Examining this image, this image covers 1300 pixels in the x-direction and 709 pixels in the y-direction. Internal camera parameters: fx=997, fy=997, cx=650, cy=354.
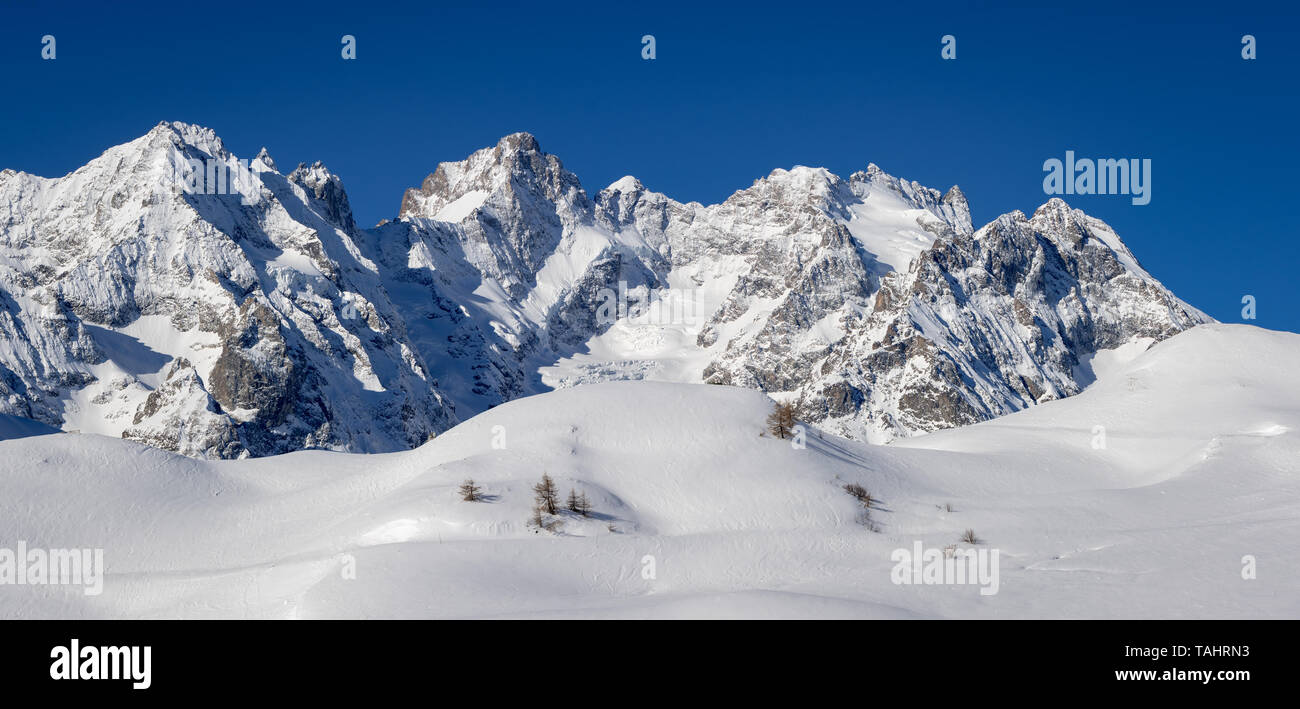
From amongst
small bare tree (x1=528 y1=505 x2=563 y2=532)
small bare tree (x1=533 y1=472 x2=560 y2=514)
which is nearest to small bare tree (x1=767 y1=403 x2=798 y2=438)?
small bare tree (x1=533 y1=472 x2=560 y2=514)

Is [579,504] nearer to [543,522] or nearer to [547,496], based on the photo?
[547,496]

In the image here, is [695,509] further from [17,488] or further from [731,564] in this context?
[17,488]

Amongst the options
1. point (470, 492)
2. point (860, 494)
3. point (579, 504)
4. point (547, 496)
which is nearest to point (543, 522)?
point (547, 496)

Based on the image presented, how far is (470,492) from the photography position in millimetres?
22578

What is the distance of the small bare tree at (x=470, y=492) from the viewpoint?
22.5m

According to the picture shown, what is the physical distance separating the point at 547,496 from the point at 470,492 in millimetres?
1784

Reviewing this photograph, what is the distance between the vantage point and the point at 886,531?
2309 cm

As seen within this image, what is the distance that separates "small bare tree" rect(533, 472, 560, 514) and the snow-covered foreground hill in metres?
0.35

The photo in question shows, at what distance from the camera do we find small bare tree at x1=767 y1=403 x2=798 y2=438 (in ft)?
89.9

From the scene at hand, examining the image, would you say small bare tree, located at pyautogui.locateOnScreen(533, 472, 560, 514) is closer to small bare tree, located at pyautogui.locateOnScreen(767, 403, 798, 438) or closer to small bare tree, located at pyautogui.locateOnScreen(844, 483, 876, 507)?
small bare tree, located at pyautogui.locateOnScreen(767, 403, 798, 438)
